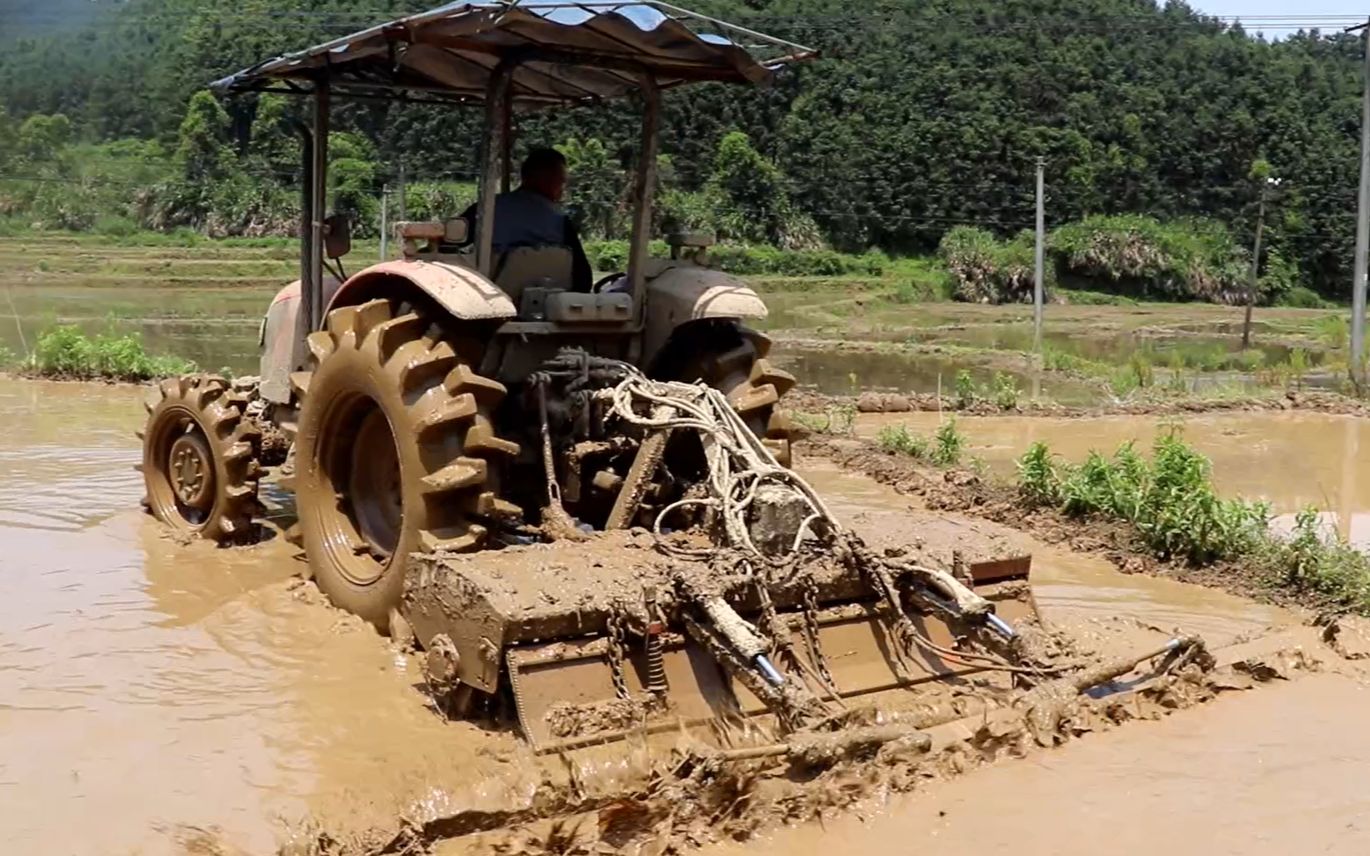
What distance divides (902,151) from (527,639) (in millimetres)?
45701

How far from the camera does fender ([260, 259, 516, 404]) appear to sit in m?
5.17

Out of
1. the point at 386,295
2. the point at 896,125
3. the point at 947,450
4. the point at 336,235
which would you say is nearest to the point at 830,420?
the point at 947,450

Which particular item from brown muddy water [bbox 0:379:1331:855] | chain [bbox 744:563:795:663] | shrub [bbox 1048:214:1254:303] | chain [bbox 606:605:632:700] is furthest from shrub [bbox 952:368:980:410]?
shrub [bbox 1048:214:1254:303]

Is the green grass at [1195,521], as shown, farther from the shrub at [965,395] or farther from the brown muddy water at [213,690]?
the shrub at [965,395]

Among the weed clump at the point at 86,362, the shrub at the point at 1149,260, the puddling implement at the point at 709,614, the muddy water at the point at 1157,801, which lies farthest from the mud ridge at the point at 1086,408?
the shrub at the point at 1149,260

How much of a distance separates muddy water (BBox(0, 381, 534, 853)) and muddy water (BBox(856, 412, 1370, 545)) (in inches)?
241

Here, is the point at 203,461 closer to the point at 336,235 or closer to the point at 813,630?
the point at 336,235

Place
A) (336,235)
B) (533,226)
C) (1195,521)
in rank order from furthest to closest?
1. (1195,521)
2. (336,235)
3. (533,226)

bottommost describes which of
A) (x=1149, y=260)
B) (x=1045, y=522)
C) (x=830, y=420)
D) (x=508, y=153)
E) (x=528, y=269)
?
(x=1045, y=522)

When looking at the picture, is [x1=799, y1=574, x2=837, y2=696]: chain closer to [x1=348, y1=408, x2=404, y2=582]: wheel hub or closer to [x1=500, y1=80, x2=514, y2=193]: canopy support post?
[x1=348, y1=408, x2=404, y2=582]: wheel hub

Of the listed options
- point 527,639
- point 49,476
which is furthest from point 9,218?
point 527,639

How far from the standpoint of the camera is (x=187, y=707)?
4.74m

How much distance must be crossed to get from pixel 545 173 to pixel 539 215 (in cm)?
23

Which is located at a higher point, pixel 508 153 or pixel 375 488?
pixel 508 153
